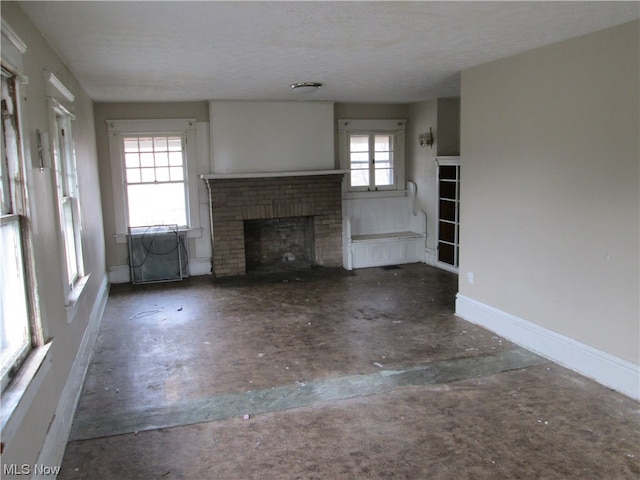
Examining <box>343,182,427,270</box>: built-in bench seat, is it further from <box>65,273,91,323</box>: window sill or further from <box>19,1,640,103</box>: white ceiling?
<box>65,273,91,323</box>: window sill

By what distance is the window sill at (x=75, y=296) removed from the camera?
3256mm

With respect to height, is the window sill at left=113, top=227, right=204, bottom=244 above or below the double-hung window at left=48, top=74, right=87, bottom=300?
below

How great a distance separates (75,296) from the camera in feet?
11.8

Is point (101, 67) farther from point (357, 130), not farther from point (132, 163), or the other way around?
point (357, 130)

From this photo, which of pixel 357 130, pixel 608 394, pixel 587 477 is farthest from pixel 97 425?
pixel 357 130

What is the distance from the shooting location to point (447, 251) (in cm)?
711

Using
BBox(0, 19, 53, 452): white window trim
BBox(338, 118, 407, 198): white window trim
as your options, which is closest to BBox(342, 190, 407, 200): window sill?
BBox(338, 118, 407, 198): white window trim

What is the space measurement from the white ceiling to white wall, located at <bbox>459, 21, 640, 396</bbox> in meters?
0.22

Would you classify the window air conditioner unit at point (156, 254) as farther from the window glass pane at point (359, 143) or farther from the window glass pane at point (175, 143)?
the window glass pane at point (359, 143)

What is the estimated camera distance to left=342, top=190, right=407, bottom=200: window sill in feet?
25.4

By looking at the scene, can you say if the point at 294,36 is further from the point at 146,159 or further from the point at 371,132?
the point at 371,132

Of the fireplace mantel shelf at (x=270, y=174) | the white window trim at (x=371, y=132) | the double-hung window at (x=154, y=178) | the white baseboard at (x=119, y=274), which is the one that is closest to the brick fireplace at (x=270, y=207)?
the fireplace mantel shelf at (x=270, y=174)

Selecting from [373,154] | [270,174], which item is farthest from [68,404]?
[373,154]
